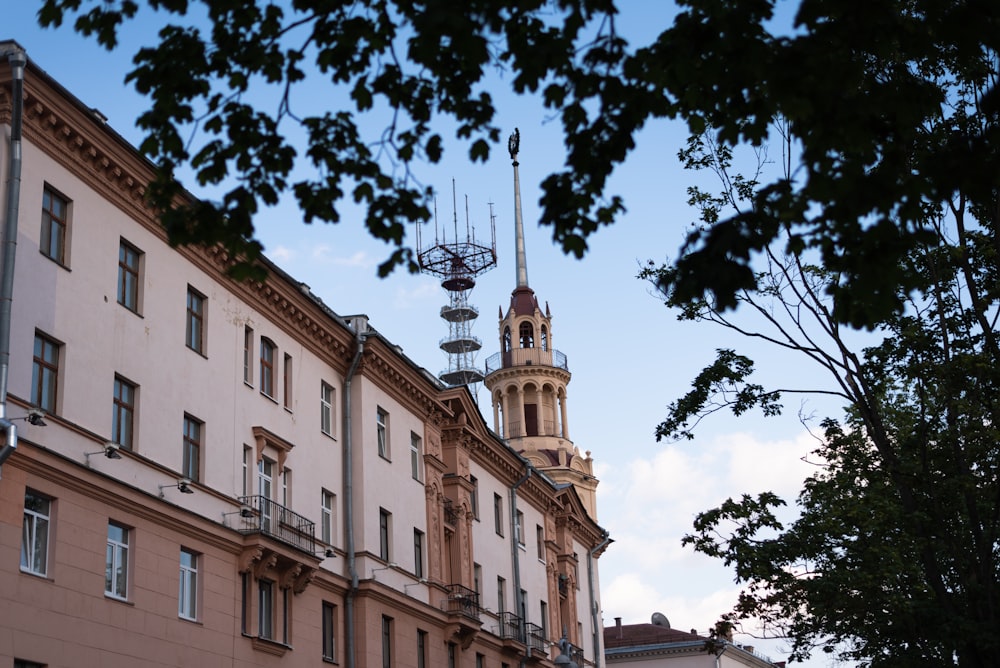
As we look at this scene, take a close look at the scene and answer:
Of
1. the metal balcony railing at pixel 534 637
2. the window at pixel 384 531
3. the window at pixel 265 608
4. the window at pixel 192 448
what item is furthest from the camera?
the metal balcony railing at pixel 534 637

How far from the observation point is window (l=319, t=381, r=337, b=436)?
34.6m

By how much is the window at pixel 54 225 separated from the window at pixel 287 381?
866 cm

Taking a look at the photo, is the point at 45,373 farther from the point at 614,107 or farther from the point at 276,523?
the point at 614,107

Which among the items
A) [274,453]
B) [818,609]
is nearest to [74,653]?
[274,453]

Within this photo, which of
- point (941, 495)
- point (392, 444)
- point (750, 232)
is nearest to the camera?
point (750, 232)

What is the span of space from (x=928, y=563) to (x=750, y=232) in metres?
15.2

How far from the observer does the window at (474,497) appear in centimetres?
4401

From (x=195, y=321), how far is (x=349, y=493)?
7.50m

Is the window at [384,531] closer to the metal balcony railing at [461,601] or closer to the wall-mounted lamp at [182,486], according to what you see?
the metal balcony railing at [461,601]

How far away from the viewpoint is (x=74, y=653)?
75.7ft

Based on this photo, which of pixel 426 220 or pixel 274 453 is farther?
pixel 274 453

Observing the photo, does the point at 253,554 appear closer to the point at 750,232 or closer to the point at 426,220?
the point at 426,220

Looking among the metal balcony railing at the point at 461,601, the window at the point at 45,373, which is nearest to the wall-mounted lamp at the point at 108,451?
the window at the point at 45,373

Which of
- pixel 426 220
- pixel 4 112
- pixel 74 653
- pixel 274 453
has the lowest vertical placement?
pixel 74 653
